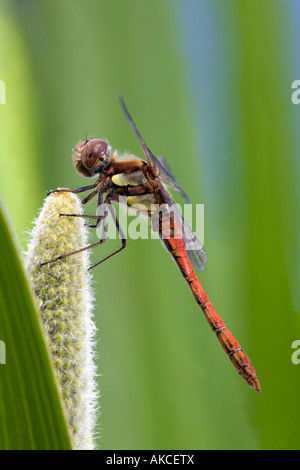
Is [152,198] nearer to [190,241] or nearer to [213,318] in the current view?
[190,241]

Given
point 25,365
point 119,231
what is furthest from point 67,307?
point 119,231

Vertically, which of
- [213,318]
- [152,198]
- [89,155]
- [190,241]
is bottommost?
[213,318]

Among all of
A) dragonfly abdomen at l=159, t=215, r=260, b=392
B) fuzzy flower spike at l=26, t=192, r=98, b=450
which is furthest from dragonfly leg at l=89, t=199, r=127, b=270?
fuzzy flower spike at l=26, t=192, r=98, b=450

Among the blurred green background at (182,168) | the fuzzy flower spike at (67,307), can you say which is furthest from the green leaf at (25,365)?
the blurred green background at (182,168)

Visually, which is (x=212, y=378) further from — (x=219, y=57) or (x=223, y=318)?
(x=219, y=57)

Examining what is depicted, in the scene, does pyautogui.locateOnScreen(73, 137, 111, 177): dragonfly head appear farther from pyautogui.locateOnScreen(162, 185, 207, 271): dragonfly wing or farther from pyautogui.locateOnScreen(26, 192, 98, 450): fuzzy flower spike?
pyautogui.locateOnScreen(26, 192, 98, 450): fuzzy flower spike

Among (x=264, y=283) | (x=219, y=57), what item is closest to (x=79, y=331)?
(x=264, y=283)

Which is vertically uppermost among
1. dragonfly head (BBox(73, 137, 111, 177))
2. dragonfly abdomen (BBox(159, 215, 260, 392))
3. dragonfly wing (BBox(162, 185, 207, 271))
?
dragonfly head (BBox(73, 137, 111, 177))
